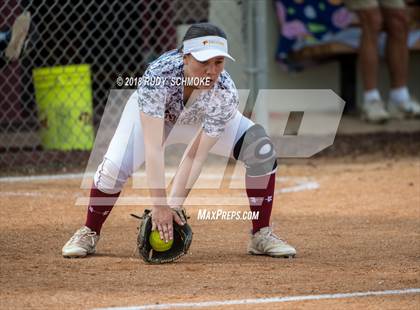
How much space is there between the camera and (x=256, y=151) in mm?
4801

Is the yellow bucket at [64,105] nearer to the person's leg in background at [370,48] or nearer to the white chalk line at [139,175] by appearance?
the white chalk line at [139,175]

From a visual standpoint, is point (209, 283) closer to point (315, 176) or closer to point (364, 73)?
point (315, 176)

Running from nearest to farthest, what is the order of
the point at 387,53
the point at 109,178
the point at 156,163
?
the point at 156,163
the point at 109,178
the point at 387,53

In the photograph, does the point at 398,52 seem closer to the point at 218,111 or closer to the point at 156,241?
the point at 218,111

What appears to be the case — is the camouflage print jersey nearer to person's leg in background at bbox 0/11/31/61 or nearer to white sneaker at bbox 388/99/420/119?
person's leg in background at bbox 0/11/31/61

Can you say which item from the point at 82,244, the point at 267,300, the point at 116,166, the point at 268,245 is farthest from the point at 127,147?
the point at 267,300

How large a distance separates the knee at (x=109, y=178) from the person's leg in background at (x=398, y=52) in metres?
5.03

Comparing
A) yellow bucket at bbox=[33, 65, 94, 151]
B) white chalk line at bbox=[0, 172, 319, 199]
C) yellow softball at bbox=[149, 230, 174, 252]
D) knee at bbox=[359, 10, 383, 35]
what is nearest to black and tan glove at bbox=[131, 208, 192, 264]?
yellow softball at bbox=[149, 230, 174, 252]

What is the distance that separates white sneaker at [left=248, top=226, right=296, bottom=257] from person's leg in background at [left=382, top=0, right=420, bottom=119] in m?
4.68

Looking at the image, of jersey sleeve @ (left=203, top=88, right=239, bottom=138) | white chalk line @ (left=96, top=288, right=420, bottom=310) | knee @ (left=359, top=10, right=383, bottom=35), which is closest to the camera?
white chalk line @ (left=96, top=288, right=420, bottom=310)

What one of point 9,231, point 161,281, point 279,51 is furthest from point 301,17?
point 161,281

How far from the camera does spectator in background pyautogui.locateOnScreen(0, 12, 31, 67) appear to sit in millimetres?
7137

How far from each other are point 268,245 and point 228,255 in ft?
0.66

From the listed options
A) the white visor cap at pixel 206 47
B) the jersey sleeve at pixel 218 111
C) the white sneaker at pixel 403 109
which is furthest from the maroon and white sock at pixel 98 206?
the white sneaker at pixel 403 109
